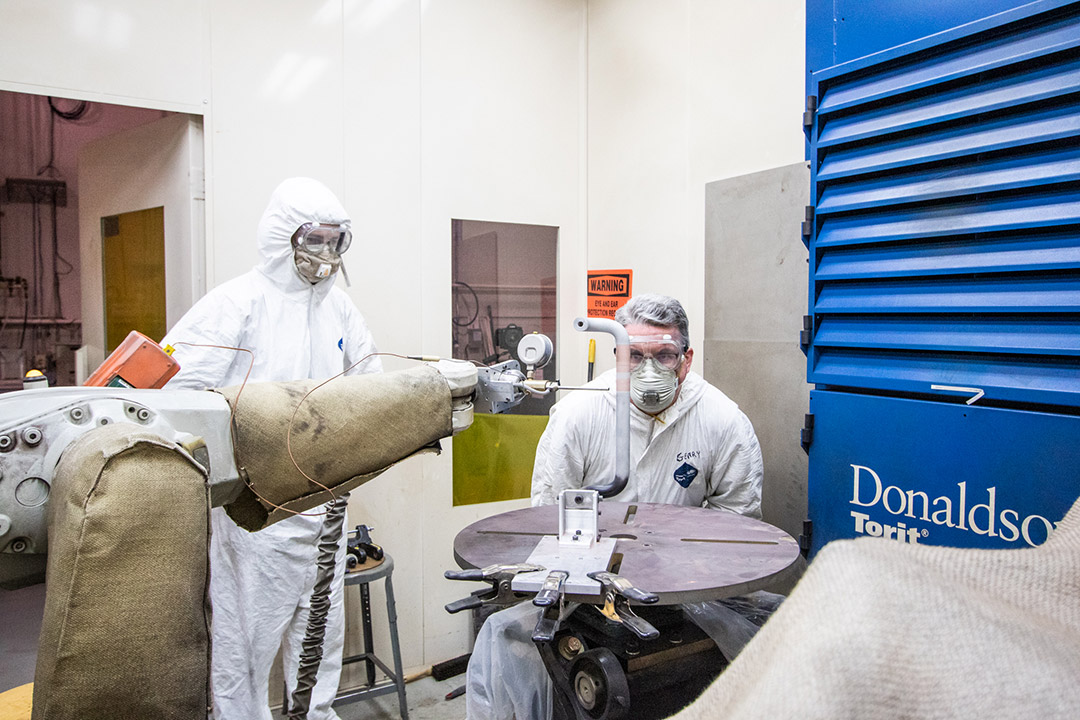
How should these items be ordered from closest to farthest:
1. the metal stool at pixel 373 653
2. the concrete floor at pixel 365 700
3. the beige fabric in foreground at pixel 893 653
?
the beige fabric in foreground at pixel 893 653 → the metal stool at pixel 373 653 → the concrete floor at pixel 365 700

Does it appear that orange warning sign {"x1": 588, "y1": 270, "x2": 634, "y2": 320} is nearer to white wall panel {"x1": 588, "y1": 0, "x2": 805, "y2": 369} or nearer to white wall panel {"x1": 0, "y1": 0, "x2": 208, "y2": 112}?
white wall panel {"x1": 588, "y1": 0, "x2": 805, "y2": 369}

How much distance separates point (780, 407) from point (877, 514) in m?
0.86

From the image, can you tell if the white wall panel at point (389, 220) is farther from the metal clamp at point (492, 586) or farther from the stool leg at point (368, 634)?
the metal clamp at point (492, 586)

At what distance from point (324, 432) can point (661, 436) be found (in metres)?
1.27

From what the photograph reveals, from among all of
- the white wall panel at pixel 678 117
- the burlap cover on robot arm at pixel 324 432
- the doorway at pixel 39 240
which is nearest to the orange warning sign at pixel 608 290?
the white wall panel at pixel 678 117

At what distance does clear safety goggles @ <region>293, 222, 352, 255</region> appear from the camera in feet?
7.17

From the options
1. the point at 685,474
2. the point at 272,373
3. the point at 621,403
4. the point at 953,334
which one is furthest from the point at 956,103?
the point at 272,373

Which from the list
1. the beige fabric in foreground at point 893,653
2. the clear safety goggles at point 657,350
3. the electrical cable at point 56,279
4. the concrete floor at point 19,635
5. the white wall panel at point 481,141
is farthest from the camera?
the electrical cable at point 56,279

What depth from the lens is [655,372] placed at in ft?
6.33

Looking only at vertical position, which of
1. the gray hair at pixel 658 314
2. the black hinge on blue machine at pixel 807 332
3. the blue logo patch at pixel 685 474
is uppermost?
the gray hair at pixel 658 314

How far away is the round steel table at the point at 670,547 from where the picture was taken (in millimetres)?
1236

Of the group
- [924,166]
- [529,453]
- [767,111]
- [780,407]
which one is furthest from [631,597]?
[529,453]

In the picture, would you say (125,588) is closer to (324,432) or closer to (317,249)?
(324,432)

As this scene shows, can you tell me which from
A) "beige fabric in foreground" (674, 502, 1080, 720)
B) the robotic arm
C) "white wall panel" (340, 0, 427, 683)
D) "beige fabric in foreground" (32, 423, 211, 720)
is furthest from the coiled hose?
"beige fabric in foreground" (674, 502, 1080, 720)
